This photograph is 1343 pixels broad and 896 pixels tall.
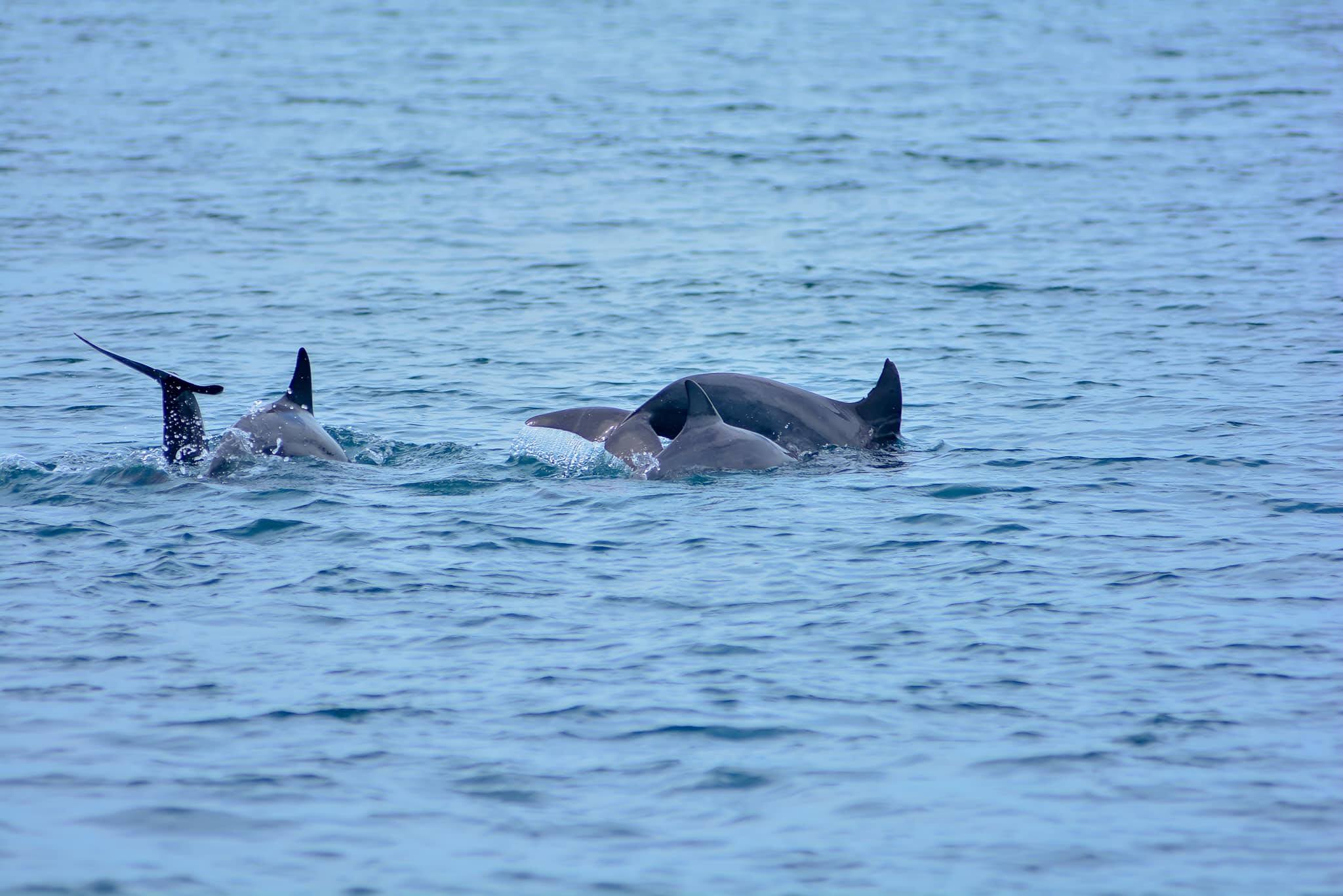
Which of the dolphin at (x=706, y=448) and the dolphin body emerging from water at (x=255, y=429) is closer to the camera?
the dolphin body emerging from water at (x=255, y=429)

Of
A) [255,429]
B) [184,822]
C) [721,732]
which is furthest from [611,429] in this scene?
[184,822]

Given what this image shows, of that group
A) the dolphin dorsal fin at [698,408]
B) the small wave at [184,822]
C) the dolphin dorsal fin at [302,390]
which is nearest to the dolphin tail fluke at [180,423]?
the dolphin dorsal fin at [302,390]

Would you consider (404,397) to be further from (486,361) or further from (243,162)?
(243,162)

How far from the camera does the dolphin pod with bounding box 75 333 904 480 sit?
1365cm

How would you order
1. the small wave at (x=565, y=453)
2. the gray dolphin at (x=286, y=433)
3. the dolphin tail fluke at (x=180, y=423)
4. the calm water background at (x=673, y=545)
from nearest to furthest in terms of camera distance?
1. the calm water background at (x=673, y=545)
2. the dolphin tail fluke at (x=180, y=423)
3. the gray dolphin at (x=286, y=433)
4. the small wave at (x=565, y=453)

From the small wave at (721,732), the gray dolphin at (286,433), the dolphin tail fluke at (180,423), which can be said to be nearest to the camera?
the small wave at (721,732)

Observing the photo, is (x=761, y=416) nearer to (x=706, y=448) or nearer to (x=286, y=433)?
(x=706, y=448)

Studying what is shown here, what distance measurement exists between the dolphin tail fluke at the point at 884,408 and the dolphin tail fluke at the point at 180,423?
5.70 meters

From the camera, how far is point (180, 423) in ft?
44.9

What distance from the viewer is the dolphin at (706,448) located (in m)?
13.7

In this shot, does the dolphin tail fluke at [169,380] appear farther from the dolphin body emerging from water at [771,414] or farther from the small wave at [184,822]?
the small wave at [184,822]

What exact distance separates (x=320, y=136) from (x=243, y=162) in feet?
13.5

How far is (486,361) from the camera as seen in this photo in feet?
65.2

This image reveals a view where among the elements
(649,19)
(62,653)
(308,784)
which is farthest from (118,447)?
(649,19)
